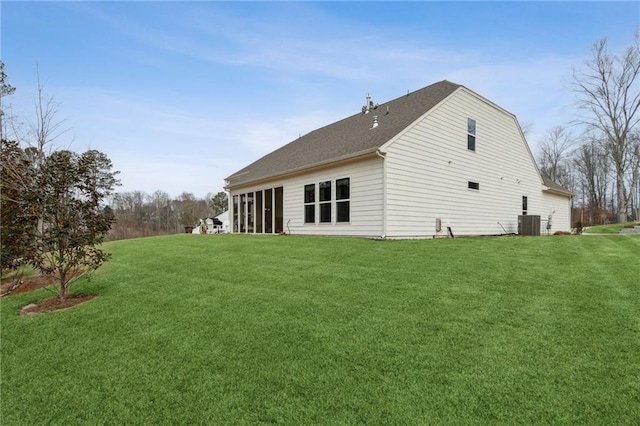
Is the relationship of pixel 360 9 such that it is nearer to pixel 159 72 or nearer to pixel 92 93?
pixel 159 72

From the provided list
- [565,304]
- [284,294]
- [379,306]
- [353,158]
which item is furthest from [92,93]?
[565,304]

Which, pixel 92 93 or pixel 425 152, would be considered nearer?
pixel 425 152

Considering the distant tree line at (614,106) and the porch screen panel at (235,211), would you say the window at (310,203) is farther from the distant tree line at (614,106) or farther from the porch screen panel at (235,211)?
the distant tree line at (614,106)

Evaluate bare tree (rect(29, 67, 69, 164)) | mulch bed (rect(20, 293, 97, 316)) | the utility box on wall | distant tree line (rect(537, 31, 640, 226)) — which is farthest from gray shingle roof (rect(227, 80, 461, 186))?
distant tree line (rect(537, 31, 640, 226))

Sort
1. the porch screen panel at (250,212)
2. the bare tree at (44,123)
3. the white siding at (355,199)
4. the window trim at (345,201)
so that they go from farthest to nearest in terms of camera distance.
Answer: the porch screen panel at (250,212)
the window trim at (345,201)
the white siding at (355,199)
the bare tree at (44,123)

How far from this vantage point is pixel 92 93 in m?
12.4

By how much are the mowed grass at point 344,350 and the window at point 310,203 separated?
6.60 m

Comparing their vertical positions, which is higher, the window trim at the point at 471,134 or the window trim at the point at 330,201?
the window trim at the point at 471,134

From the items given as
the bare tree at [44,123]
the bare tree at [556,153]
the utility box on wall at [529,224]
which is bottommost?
the utility box on wall at [529,224]

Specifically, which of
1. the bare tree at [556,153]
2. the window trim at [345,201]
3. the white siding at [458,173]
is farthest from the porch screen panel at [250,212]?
the bare tree at [556,153]

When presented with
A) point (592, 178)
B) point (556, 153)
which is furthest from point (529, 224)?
point (592, 178)

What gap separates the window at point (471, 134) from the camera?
12750mm

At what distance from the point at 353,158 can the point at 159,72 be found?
8498 millimetres

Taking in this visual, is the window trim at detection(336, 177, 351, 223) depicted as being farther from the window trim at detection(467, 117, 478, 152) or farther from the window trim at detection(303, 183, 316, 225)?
the window trim at detection(467, 117, 478, 152)
